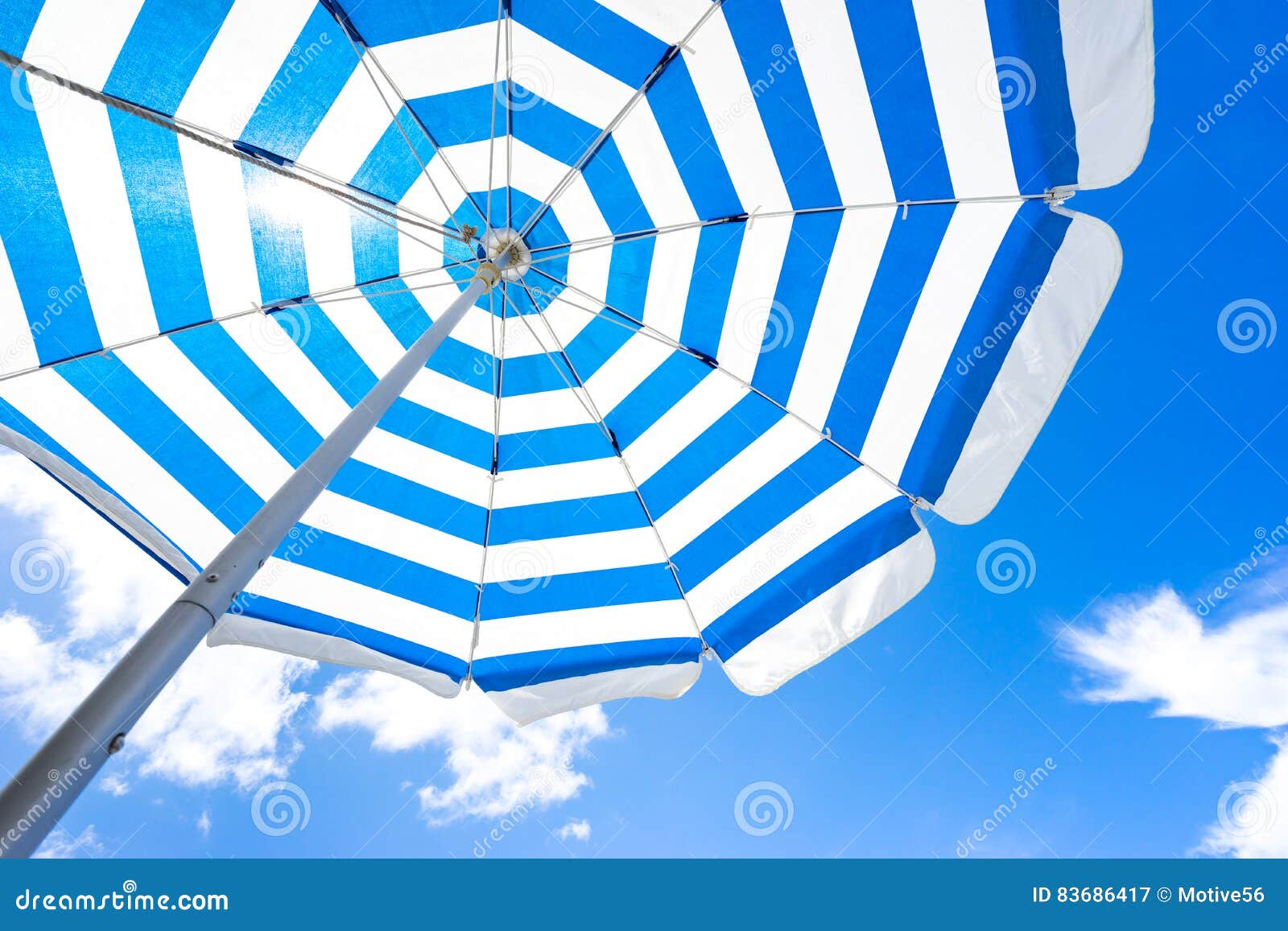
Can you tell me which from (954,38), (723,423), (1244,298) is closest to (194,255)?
(723,423)

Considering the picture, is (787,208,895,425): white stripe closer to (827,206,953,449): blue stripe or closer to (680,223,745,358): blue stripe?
(827,206,953,449): blue stripe

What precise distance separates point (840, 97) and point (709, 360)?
44.2 inches

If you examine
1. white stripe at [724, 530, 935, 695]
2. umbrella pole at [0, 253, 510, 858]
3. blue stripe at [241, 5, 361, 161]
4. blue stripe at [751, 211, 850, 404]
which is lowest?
umbrella pole at [0, 253, 510, 858]

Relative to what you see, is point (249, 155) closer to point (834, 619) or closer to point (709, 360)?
point (709, 360)

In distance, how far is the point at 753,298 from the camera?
2930mm

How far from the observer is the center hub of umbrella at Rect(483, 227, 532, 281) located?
316cm

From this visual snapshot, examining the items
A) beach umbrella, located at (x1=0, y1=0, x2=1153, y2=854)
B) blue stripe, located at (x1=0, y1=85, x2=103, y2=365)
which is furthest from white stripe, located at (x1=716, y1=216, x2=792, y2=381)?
blue stripe, located at (x1=0, y1=85, x2=103, y2=365)

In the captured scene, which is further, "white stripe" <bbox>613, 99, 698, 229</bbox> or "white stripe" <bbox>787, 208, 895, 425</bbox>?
"white stripe" <bbox>613, 99, 698, 229</bbox>

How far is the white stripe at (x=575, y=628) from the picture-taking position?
3.19m

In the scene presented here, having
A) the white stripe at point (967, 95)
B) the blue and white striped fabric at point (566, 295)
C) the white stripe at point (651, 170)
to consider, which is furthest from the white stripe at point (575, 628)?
the white stripe at point (967, 95)

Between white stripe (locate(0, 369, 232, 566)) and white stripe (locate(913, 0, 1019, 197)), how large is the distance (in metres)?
3.30

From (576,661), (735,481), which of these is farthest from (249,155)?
(576,661)

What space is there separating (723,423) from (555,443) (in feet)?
2.65

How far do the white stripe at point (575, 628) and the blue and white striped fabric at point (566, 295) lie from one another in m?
0.01
